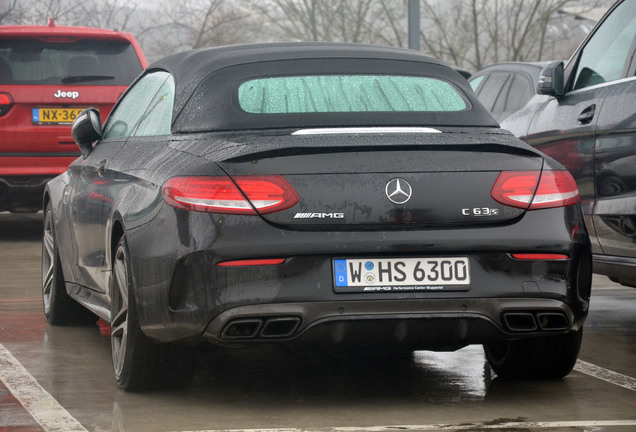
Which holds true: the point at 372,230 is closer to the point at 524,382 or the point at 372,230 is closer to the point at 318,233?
the point at 318,233

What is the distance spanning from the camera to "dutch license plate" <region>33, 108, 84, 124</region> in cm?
1201

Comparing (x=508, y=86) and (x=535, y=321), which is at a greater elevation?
(x=535, y=321)

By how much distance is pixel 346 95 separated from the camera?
5.82 meters

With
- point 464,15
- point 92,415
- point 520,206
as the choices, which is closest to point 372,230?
point 520,206

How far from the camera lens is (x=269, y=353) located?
6.57m

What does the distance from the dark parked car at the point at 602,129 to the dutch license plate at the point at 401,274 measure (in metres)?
1.65

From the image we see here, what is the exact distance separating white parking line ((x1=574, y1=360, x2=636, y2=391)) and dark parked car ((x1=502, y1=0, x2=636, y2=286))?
553 mm

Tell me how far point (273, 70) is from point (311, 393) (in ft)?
4.59

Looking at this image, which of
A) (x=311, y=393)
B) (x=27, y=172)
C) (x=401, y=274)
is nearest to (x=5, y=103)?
(x=27, y=172)

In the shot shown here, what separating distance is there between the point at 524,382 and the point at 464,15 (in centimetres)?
3099

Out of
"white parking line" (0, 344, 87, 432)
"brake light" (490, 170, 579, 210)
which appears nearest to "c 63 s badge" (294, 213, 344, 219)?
"brake light" (490, 170, 579, 210)

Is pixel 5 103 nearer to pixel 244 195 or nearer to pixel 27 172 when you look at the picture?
pixel 27 172

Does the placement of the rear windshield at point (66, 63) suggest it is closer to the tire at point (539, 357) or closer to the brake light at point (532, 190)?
the tire at point (539, 357)

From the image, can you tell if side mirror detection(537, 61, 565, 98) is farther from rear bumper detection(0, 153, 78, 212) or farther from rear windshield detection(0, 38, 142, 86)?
rear bumper detection(0, 153, 78, 212)
